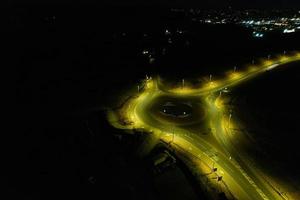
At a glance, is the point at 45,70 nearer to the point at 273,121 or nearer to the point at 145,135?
the point at 145,135

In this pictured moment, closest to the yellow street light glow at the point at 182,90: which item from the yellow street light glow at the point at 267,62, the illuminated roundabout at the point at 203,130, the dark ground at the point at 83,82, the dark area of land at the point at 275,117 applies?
the illuminated roundabout at the point at 203,130

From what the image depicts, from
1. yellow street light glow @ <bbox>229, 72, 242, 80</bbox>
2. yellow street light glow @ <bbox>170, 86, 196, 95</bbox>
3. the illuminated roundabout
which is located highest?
yellow street light glow @ <bbox>229, 72, 242, 80</bbox>

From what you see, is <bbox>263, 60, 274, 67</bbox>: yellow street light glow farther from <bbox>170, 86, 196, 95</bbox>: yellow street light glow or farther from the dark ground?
<bbox>170, 86, 196, 95</bbox>: yellow street light glow

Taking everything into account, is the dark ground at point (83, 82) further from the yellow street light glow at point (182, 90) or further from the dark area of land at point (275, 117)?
the yellow street light glow at point (182, 90)

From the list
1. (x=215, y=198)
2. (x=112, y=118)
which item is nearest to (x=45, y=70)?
(x=112, y=118)

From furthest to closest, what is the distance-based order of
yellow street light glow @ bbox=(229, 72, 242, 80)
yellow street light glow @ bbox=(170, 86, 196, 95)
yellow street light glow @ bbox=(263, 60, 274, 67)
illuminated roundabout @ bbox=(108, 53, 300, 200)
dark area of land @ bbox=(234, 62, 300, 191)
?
yellow street light glow @ bbox=(263, 60, 274, 67)
yellow street light glow @ bbox=(229, 72, 242, 80)
yellow street light glow @ bbox=(170, 86, 196, 95)
dark area of land @ bbox=(234, 62, 300, 191)
illuminated roundabout @ bbox=(108, 53, 300, 200)

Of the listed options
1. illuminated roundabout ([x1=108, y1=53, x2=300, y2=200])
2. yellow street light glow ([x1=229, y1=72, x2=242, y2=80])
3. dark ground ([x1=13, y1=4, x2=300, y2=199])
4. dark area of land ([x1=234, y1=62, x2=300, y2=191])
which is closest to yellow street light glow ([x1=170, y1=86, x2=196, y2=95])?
illuminated roundabout ([x1=108, y1=53, x2=300, y2=200])

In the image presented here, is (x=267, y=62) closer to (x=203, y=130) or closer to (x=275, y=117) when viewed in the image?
(x=275, y=117)
